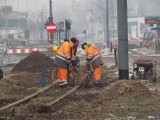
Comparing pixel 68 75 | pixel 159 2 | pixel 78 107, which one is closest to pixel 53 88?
pixel 68 75

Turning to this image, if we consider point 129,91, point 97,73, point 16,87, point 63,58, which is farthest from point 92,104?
point 16,87

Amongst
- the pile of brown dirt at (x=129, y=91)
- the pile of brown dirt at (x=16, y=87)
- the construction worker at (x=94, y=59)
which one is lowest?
the pile of brown dirt at (x=16, y=87)

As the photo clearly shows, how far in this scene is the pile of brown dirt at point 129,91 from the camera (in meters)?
11.8

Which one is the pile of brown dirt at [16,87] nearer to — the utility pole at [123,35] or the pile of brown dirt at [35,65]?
the pile of brown dirt at [35,65]

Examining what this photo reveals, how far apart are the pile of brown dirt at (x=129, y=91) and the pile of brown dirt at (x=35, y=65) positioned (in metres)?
9.25

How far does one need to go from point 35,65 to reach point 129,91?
34.4ft

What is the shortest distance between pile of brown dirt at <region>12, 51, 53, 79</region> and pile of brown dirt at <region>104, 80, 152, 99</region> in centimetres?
925

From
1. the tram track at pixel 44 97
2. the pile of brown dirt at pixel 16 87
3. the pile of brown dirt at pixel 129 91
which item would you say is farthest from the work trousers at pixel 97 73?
the pile of brown dirt at pixel 129 91

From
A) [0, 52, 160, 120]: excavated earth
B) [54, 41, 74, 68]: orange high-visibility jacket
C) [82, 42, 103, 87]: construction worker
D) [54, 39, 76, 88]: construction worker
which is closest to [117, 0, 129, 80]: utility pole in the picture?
[82, 42, 103, 87]: construction worker

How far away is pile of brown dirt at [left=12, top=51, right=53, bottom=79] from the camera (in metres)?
21.5

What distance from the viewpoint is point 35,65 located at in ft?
71.7

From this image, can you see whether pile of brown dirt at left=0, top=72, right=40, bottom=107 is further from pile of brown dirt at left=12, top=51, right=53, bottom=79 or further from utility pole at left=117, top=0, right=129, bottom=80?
utility pole at left=117, top=0, right=129, bottom=80

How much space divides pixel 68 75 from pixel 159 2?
11830cm

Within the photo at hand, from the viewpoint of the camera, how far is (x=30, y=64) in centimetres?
2198
